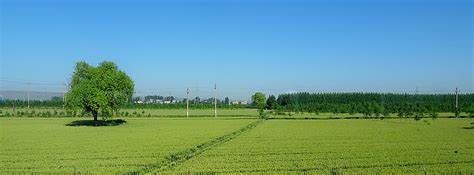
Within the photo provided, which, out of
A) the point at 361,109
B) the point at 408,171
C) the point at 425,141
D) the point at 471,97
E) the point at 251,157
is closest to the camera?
the point at 408,171

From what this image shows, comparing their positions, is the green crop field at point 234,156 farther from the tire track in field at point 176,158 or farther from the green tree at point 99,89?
the green tree at point 99,89

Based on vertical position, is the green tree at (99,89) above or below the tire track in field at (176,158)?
above

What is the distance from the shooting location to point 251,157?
33.2m

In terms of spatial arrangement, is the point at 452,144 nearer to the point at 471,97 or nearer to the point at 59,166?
the point at 59,166

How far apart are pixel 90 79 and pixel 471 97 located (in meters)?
157

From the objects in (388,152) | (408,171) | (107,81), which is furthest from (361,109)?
(408,171)

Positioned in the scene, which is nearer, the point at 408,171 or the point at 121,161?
the point at 408,171

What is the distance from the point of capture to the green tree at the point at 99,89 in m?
71.1

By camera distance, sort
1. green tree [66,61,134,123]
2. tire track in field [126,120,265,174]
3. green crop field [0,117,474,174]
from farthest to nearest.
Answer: green tree [66,61,134,123] → green crop field [0,117,474,174] → tire track in field [126,120,265,174]

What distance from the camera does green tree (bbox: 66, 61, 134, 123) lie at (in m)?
71.1

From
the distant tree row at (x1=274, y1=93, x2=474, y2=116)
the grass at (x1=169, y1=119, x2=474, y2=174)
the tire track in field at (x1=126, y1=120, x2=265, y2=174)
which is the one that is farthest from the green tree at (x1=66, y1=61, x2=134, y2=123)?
the distant tree row at (x1=274, y1=93, x2=474, y2=116)

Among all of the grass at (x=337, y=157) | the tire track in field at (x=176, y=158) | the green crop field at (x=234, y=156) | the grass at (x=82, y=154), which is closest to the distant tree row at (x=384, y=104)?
the grass at (x=337, y=157)

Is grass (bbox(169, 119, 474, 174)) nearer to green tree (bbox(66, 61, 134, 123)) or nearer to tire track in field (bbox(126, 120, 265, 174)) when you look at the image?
tire track in field (bbox(126, 120, 265, 174))

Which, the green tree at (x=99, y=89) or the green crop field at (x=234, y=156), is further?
the green tree at (x=99, y=89)
